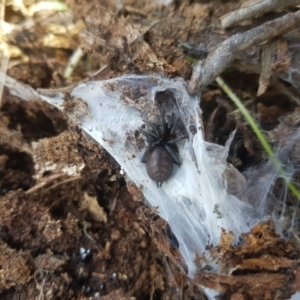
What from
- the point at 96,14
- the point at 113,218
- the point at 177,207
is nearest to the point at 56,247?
the point at 113,218

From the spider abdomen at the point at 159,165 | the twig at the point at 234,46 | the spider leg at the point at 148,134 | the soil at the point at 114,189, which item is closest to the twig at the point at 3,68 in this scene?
the soil at the point at 114,189

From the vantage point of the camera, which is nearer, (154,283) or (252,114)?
(154,283)

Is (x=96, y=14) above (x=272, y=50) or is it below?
above

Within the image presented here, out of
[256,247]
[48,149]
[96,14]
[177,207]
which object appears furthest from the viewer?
[96,14]

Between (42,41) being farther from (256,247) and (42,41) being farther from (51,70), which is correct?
(256,247)

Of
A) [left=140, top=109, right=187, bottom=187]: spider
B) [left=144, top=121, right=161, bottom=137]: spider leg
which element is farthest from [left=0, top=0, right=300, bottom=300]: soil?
[left=144, top=121, right=161, bottom=137]: spider leg
